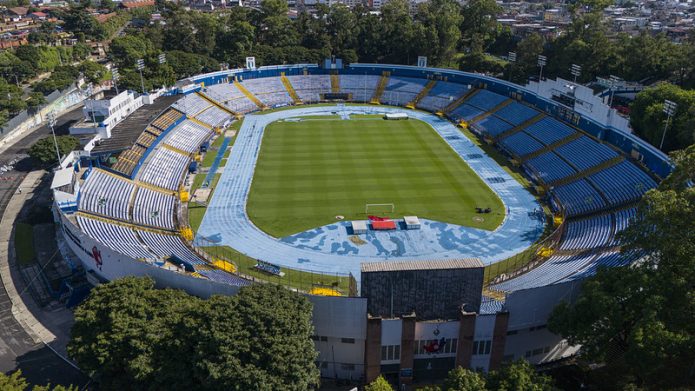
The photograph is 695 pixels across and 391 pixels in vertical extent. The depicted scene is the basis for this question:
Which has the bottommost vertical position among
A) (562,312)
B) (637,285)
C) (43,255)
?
(43,255)

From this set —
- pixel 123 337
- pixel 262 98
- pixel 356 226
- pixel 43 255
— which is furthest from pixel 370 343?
pixel 262 98

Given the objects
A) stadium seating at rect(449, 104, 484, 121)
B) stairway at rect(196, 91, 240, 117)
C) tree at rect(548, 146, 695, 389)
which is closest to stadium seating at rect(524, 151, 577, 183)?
stadium seating at rect(449, 104, 484, 121)

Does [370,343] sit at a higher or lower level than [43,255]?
higher

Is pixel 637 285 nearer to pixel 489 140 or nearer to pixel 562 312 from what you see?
pixel 562 312

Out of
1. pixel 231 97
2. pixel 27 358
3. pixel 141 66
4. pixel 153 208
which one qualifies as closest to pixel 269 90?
pixel 231 97

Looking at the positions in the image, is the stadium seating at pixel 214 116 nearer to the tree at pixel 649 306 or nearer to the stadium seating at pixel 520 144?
the stadium seating at pixel 520 144

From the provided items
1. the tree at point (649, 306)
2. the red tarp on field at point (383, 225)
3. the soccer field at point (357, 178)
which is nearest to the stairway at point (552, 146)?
the soccer field at point (357, 178)
